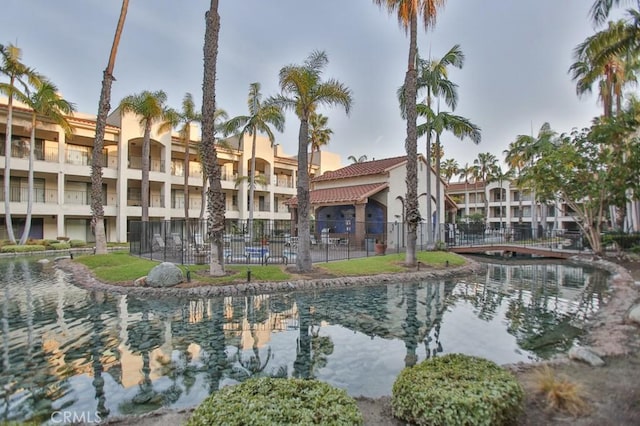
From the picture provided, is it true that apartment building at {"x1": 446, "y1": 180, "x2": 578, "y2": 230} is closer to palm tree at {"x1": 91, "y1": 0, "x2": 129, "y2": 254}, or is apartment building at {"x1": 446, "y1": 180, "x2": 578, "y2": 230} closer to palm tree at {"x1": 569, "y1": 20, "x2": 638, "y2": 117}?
palm tree at {"x1": 569, "y1": 20, "x2": 638, "y2": 117}

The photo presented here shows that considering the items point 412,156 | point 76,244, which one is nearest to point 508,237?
point 412,156

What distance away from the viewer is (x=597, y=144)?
19.9m

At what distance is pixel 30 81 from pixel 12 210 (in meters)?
10.2

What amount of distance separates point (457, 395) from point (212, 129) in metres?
12.8

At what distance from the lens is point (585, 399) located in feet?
14.0

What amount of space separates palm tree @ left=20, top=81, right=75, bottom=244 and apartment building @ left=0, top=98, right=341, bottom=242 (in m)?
1.89

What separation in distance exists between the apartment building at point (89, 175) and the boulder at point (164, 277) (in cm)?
1937

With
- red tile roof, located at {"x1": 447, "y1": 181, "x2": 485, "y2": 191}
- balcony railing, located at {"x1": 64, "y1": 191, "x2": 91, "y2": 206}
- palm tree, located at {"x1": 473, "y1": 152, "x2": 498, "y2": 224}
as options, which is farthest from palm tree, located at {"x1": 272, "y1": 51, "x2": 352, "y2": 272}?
red tile roof, located at {"x1": 447, "y1": 181, "x2": 485, "y2": 191}

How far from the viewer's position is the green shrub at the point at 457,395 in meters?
3.50

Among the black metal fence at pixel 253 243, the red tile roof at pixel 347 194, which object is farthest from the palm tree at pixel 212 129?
the red tile roof at pixel 347 194

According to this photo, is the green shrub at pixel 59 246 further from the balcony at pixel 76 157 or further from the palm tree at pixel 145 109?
the palm tree at pixel 145 109

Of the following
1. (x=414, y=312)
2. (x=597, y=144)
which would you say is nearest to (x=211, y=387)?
(x=414, y=312)

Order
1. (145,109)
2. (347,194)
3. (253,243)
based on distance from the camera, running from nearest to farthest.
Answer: (253,243) → (347,194) → (145,109)

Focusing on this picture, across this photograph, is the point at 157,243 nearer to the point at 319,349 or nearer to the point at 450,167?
the point at 319,349
